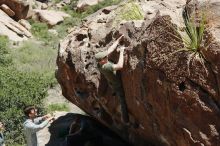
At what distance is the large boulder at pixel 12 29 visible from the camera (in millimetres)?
32375

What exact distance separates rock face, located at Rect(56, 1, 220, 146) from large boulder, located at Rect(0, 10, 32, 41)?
70.9 feet

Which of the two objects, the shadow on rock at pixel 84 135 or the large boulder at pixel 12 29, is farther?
the large boulder at pixel 12 29

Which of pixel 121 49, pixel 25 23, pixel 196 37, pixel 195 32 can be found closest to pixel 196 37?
pixel 196 37

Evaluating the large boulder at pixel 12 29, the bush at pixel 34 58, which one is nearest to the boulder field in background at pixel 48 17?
the large boulder at pixel 12 29

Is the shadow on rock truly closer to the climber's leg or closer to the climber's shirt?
the climber's leg

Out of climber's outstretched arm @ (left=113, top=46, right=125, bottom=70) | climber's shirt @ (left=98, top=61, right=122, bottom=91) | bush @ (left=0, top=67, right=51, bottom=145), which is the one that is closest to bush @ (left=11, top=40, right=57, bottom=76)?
bush @ (left=0, top=67, right=51, bottom=145)

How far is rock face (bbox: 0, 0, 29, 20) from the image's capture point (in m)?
36.7

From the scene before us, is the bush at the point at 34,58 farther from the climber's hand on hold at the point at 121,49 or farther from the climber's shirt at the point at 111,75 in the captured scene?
the climber's hand on hold at the point at 121,49

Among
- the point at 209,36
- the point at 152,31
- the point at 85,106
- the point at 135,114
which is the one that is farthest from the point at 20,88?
the point at 209,36

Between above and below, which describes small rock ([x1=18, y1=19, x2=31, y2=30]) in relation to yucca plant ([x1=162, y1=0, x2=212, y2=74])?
below

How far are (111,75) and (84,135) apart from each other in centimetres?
357

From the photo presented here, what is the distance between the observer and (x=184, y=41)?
7.58m

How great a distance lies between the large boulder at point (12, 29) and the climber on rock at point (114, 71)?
22.8m

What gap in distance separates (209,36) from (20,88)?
11.8 meters
